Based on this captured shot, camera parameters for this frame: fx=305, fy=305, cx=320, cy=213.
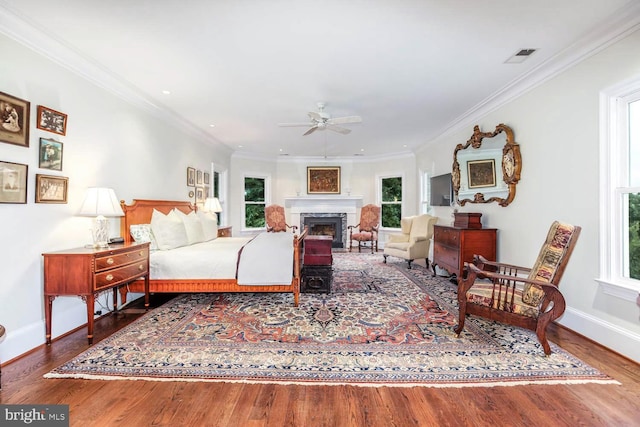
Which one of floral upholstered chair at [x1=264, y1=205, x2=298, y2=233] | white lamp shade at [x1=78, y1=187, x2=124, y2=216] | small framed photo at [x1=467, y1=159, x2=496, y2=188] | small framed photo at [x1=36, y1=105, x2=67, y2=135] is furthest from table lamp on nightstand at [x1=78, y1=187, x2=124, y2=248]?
floral upholstered chair at [x1=264, y1=205, x2=298, y2=233]

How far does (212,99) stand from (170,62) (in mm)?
1078

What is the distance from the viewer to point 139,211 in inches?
160

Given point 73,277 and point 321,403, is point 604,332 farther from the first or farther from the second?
point 73,277

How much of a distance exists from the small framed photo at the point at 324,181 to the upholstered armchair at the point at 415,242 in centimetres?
310

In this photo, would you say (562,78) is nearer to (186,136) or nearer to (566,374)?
(566,374)

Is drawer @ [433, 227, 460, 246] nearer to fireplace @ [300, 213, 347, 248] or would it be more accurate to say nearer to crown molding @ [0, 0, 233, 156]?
fireplace @ [300, 213, 347, 248]

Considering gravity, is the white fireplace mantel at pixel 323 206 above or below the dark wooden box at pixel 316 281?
above

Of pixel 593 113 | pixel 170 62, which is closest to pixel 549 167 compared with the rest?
pixel 593 113

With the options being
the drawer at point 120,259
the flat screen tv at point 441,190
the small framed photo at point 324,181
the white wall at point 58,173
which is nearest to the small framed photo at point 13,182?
the white wall at point 58,173

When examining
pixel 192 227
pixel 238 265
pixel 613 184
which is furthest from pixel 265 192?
pixel 613 184

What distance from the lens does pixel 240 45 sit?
9.27 feet

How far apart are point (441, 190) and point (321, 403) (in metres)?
5.27

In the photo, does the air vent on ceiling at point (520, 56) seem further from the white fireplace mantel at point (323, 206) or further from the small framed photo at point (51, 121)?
the white fireplace mantel at point (323, 206)

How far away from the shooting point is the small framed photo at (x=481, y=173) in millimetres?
4422
